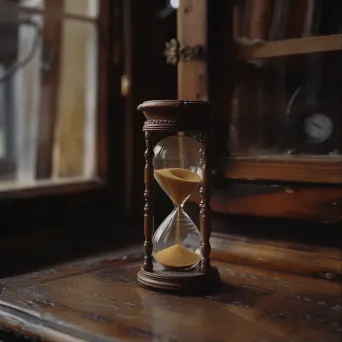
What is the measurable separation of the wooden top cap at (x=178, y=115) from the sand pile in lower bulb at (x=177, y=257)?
0.60 ft

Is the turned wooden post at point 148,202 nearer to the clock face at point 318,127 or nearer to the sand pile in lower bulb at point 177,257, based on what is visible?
the sand pile in lower bulb at point 177,257

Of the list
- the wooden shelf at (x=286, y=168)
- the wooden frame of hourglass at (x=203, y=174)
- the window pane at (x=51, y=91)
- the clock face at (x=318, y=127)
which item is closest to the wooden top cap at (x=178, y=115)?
the wooden frame of hourglass at (x=203, y=174)

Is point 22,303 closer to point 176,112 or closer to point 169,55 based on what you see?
point 176,112

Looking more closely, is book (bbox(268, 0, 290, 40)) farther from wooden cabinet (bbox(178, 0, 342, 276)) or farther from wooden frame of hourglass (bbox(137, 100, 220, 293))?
wooden frame of hourglass (bbox(137, 100, 220, 293))

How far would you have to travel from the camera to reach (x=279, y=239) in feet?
3.37

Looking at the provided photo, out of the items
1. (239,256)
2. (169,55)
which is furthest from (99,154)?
(239,256)

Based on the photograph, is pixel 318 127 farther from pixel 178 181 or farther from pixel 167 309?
pixel 167 309

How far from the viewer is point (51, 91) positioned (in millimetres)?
1382

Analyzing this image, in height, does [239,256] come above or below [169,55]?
below

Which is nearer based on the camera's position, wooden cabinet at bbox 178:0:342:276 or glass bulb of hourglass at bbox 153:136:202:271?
glass bulb of hourglass at bbox 153:136:202:271

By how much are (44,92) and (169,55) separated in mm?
425

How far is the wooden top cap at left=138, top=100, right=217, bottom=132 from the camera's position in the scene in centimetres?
83

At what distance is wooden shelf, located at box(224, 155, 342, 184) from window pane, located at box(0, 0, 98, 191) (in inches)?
19.4

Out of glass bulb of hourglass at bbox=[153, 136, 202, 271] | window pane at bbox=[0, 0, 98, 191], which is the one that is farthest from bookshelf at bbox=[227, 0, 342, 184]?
window pane at bbox=[0, 0, 98, 191]
